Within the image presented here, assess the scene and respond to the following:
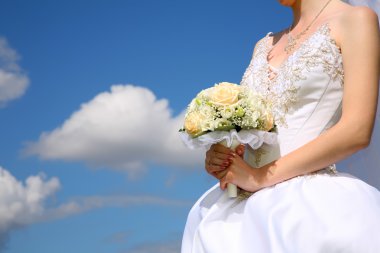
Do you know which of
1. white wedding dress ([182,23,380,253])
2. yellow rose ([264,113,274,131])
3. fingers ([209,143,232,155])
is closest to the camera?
white wedding dress ([182,23,380,253])

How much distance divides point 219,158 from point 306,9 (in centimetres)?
165

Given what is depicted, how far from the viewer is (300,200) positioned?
14.0ft

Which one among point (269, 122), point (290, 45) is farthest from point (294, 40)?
point (269, 122)

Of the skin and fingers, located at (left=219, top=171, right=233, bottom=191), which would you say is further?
fingers, located at (left=219, top=171, right=233, bottom=191)

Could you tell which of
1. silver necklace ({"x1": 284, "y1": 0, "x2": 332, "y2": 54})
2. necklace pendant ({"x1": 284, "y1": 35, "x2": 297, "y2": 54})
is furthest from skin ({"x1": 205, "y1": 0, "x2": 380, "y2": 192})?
necklace pendant ({"x1": 284, "y1": 35, "x2": 297, "y2": 54})

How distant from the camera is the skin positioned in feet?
14.6

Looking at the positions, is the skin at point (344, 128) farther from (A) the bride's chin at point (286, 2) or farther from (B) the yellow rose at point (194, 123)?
(A) the bride's chin at point (286, 2)

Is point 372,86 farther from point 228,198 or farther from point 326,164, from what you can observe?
point 228,198

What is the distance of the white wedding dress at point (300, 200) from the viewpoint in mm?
4055

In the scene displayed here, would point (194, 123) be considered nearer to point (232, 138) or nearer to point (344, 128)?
point (232, 138)

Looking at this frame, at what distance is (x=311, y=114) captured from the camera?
4.75 m

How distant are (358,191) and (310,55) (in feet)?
3.99

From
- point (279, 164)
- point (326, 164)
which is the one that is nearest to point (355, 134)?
point (326, 164)

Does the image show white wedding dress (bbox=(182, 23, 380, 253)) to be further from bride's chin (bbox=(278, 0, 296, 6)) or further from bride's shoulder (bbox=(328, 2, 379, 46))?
bride's chin (bbox=(278, 0, 296, 6))
